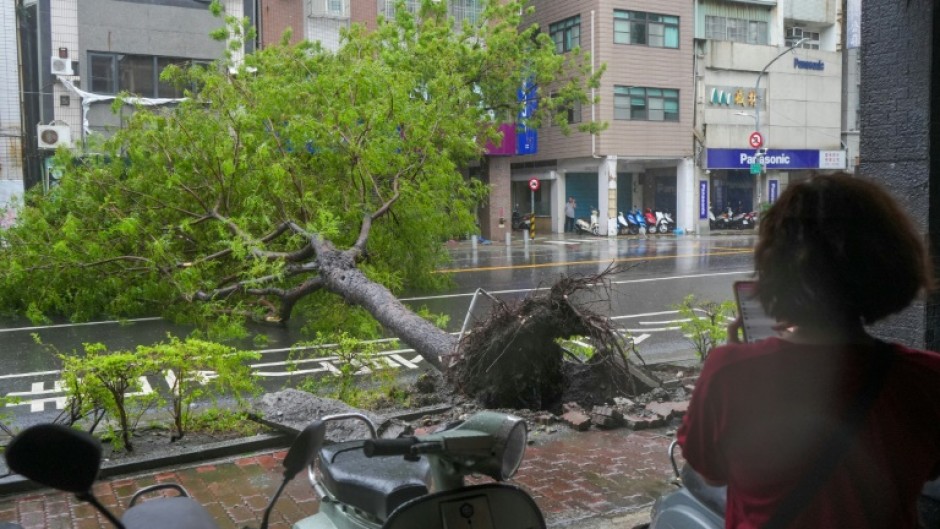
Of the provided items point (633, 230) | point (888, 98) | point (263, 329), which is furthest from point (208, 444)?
point (633, 230)

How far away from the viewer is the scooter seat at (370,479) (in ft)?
8.77

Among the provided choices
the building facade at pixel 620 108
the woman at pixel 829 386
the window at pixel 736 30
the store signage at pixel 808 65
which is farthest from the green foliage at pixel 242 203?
the store signage at pixel 808 65

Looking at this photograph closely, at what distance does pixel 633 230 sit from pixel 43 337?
2957 centimetres

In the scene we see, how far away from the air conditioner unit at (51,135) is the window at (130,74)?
5.98 ft

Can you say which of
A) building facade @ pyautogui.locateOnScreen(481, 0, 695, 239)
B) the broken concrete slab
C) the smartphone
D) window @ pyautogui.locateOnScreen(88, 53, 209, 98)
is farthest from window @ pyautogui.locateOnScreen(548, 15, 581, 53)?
the smartphone

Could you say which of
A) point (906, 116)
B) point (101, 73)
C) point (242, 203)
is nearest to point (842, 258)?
point (906, 116)

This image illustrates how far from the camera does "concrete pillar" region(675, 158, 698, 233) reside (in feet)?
128

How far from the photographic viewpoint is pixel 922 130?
5.98m

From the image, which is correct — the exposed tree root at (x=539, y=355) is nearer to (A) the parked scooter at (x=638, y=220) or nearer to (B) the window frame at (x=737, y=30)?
(A) the parked scooter at (x=638, y=220)

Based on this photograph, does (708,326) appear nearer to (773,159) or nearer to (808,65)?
(773,159)

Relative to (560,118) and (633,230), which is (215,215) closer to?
(560,118)

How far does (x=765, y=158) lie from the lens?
3981 centimetres

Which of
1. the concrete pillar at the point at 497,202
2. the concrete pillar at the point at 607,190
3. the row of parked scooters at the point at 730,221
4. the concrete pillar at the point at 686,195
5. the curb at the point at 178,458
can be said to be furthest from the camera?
the row of parked scooters at the point at 730,221

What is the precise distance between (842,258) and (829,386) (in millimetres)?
278
